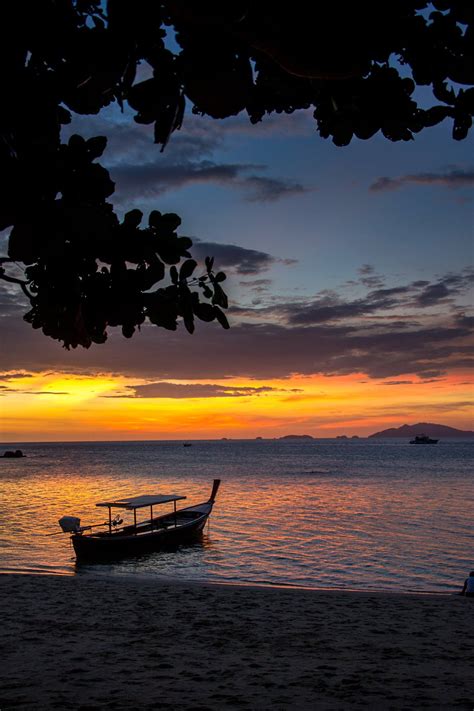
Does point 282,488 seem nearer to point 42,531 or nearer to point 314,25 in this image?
point 42,531

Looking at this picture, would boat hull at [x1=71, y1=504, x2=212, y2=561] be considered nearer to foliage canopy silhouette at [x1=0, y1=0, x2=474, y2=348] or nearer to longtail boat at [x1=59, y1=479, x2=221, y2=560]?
longtail boat at [x1=59, y1=479, x2=221, y2=560]

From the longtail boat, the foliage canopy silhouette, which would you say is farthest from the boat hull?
the foliage canopy silhouette

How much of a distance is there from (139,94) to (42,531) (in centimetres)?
3362

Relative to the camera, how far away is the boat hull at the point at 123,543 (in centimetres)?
2280

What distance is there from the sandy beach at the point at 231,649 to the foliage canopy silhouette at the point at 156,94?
5.14 metres

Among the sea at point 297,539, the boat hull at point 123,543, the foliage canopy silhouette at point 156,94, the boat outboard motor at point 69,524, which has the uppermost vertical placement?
the foliage canopy silhouette at point 156,94

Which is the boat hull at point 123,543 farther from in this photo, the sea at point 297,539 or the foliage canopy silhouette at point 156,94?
the foliage canopy silhouette at point 156,94

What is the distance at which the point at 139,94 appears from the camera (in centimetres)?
214

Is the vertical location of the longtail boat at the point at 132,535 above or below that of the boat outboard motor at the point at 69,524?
below

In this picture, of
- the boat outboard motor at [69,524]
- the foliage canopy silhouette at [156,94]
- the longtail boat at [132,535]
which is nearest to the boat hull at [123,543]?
the longtail boat at [132,535]

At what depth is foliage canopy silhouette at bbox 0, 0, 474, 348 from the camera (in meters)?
1.60

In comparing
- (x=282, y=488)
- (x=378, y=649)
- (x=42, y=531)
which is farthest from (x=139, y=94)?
(x=282, y=488)

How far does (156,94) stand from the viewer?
7.03ft

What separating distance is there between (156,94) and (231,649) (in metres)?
8.52
